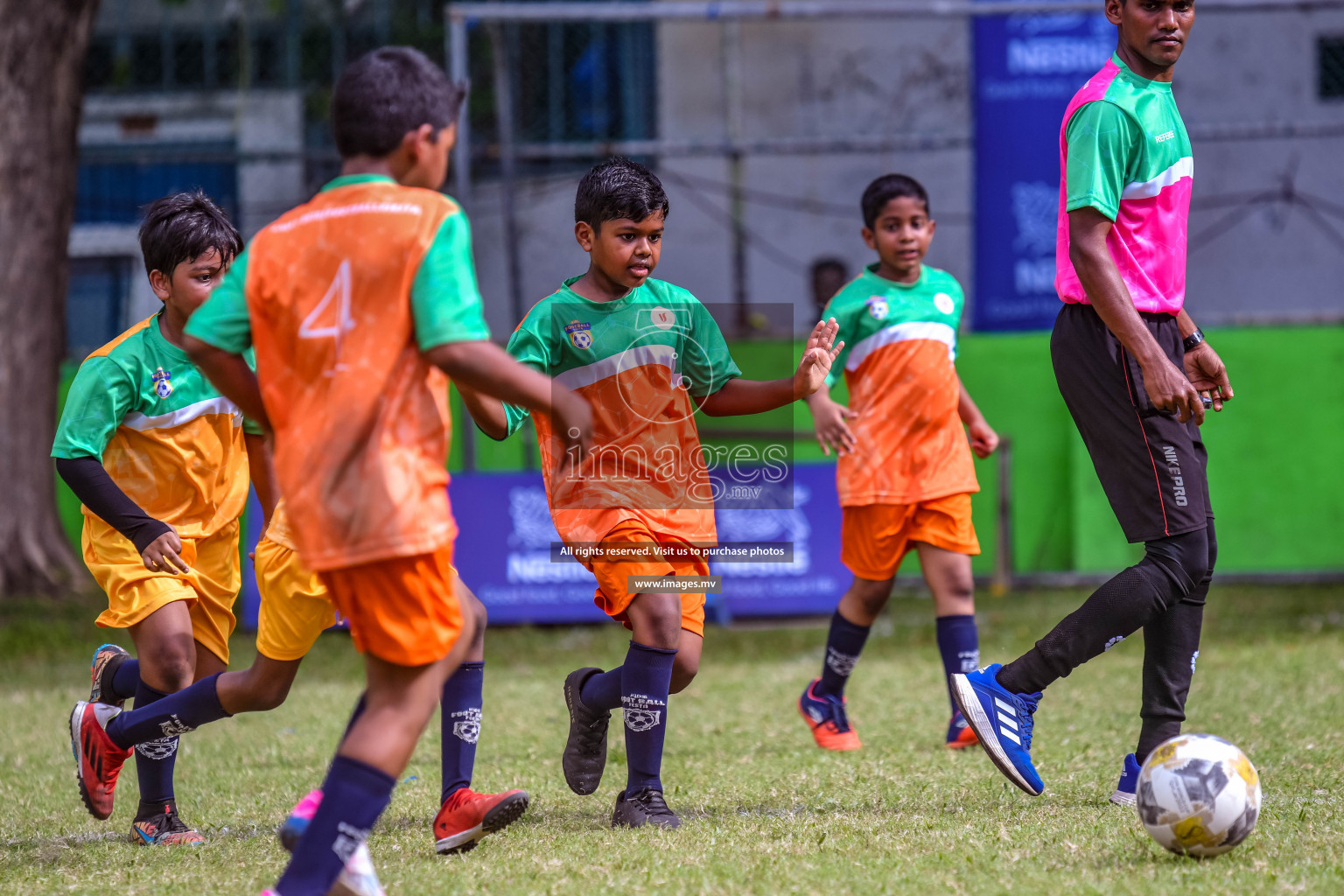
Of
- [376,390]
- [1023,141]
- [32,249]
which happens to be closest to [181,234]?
[376,390]

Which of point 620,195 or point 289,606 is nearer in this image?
point 289,606

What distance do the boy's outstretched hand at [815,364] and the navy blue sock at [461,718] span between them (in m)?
1.15

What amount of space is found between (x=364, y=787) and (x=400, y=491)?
0.59m

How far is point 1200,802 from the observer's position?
120 inches

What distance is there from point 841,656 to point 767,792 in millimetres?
1215

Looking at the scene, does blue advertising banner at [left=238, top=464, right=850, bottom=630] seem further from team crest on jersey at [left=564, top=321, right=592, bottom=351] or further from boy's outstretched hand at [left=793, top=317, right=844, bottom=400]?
boy's outstretched hand at [left=793, top=317, right=844, bottom=400]

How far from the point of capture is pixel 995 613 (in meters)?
8.77

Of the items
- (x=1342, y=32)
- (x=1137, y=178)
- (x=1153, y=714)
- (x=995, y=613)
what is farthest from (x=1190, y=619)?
(x=1342, y=32)

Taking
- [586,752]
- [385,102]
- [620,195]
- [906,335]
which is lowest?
[586,752]

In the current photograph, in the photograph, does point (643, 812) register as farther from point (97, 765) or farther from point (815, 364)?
point (97, 765)

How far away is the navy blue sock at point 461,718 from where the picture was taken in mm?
3639

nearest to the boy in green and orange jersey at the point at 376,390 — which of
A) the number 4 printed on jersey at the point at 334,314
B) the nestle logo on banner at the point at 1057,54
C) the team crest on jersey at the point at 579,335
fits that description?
the number 4 printed on jersey at the point at 334,314

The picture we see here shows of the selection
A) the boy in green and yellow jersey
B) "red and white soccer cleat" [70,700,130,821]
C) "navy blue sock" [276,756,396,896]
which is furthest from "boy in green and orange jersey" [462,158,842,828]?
"red and white soccer cleat" [70,700,130,821]

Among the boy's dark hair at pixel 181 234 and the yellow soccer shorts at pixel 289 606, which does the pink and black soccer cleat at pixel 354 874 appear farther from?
the boy's dark hair at pixel 181 234
